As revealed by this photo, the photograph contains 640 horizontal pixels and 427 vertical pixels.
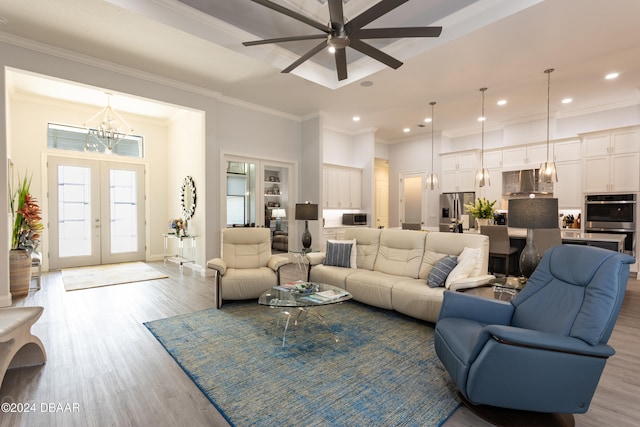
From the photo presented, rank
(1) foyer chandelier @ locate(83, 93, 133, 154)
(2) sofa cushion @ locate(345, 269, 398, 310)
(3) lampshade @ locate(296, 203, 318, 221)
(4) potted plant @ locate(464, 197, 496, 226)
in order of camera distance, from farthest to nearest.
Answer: (1) foyer chandelier @ locate(83, 93, 133, 154) < (3) lampshade @ locate(296, 203, 318, 221) < (4) potted plant @ locate(464, 197, 496, 226) < (2) sofa cushion @ locate(345, 269, 398, 310)

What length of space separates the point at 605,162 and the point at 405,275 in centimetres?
507

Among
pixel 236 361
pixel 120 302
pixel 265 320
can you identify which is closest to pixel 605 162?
pixel 265 320

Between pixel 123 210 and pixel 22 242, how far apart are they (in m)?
2.55

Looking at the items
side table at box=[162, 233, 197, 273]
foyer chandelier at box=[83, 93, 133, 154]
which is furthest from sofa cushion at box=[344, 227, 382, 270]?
foyer chandelier at box=[83, 93, 133, 154]

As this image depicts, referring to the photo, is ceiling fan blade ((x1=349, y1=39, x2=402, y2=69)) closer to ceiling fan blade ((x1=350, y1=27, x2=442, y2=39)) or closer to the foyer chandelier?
ceiling fan blade ((x1=350, y1=27, x2=442, y2=39))

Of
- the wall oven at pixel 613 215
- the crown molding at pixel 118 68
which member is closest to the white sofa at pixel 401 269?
the crown molding at pixel 118 68

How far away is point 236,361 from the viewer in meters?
2.54

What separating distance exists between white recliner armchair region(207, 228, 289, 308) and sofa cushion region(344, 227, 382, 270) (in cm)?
109

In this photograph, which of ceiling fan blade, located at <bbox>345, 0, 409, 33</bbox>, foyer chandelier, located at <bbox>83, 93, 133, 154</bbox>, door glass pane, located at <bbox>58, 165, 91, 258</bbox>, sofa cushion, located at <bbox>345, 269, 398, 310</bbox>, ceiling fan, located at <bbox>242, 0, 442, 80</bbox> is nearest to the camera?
ceiling fan blade, located at <bbox>345, 0, 409, 33</bbox>

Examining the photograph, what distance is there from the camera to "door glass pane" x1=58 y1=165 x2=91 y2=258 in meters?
6.37

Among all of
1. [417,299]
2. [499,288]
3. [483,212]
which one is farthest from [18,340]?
[483,212]

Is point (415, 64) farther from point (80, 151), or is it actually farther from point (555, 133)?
point (80, 151)

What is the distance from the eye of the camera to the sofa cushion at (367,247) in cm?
438

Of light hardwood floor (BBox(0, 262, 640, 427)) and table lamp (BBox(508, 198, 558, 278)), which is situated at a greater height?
table lamp (BBox(508, 198, 558, 278))
